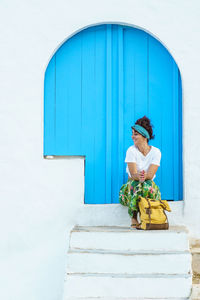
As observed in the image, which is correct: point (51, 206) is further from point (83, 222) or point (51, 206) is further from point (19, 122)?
point (19, 122)

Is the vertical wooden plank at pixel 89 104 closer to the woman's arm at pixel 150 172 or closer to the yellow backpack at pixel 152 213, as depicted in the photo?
the woman's arm at pixel 150 172

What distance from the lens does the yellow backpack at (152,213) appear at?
453 centimetres

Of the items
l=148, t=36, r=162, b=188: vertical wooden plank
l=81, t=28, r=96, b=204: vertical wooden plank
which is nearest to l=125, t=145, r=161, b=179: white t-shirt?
l=148, t=36, r=162, b=188: vertical wooden plank

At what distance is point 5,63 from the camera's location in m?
5.26

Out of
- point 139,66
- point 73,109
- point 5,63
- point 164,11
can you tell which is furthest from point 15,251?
point 164,11

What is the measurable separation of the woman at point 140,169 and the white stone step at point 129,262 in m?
0.55

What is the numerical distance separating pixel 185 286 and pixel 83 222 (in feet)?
5.09

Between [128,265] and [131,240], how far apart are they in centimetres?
28

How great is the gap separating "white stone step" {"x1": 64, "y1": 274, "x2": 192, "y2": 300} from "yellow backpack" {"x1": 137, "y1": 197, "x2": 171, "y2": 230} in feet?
1.79

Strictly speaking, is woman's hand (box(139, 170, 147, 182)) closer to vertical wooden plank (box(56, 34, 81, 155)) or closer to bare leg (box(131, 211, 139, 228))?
bare leg (box(131, 211, 139, 228))

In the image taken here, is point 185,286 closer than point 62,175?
Yes

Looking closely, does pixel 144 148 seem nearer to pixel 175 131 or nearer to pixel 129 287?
pixel 175 131

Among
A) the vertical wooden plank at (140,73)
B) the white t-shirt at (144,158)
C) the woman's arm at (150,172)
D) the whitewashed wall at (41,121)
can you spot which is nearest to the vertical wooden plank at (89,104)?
the whitewashed wall at (41,121)

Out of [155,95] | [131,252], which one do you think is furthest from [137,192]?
[155,95]
